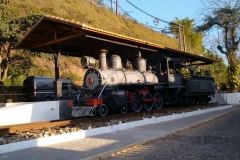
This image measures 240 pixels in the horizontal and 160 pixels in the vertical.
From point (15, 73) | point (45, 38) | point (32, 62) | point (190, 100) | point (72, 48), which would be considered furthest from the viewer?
point (32, 62)

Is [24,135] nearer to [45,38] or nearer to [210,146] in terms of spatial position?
[210,146]

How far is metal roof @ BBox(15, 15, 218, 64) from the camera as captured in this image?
11.5 m

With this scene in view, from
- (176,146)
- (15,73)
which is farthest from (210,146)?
(15,73)

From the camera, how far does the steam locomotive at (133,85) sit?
12.2 meters

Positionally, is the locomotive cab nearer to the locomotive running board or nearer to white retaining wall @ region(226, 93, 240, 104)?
the locomotive running board

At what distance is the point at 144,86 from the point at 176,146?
25.2 ft

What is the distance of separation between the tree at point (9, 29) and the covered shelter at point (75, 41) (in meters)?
6.20

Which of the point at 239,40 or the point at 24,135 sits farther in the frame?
the point at 239,40

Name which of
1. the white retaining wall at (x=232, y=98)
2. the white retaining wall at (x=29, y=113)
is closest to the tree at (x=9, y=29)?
the white retaining wall at (x=29, y=113)

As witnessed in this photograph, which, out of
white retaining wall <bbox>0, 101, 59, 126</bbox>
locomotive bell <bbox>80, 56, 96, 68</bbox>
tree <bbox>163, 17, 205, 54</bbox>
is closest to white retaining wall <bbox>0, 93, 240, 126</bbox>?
white retaining wall <bbox>0, 101, 59, 126</bbox>

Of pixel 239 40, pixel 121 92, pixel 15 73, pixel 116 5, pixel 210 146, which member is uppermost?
pixel 116 5

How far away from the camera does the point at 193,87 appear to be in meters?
17.7

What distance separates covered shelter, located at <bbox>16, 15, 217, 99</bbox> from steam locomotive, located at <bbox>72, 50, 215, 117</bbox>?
85 cm

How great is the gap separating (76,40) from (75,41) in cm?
22
